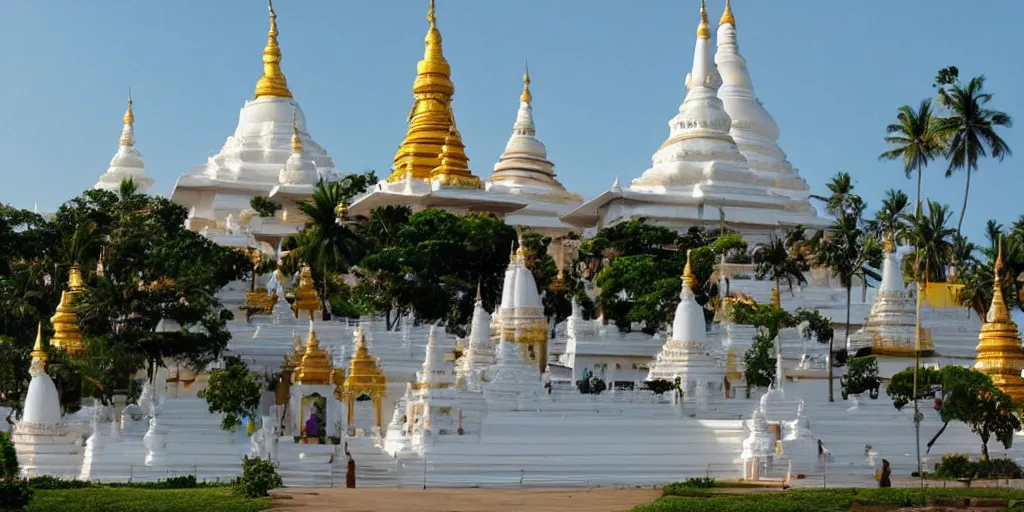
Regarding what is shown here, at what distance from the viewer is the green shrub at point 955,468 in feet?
115

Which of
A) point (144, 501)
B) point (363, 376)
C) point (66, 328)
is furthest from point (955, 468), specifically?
point (66, 328)

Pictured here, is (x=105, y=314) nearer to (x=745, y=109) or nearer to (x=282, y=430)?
(x=282, y=430)

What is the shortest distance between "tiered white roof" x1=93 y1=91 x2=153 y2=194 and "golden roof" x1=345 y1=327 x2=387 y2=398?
3569 cm

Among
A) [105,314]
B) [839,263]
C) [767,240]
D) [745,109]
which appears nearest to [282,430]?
[105,314]

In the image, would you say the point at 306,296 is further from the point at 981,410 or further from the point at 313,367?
the point at 981,410

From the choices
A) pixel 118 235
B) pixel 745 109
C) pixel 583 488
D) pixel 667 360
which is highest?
pixel 745 109

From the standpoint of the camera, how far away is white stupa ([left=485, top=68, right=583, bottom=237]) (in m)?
66.5

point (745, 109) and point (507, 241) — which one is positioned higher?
point (745, 109)

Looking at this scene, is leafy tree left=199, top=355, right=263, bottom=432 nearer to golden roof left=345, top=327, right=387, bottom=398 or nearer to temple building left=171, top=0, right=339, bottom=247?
golden roof left=345, top=327, right=387, bottom=398

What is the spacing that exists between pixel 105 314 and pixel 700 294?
Answer: 17241mm

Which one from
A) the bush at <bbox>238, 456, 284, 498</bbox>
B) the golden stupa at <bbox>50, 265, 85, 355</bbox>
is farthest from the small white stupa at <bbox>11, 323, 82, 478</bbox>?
the bush at <bbox>238, 456, 284, 498</bbox>

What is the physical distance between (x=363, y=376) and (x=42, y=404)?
6699mm

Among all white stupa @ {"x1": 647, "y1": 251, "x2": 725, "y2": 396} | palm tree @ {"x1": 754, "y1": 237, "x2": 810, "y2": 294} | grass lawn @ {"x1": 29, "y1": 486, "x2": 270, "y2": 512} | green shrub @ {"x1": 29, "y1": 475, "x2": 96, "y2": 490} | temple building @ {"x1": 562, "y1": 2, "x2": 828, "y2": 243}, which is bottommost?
grass lawn @ {"x1": 29, "y1": 486, "x2": 270, "y2": 512}

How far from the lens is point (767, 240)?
63.0 m
